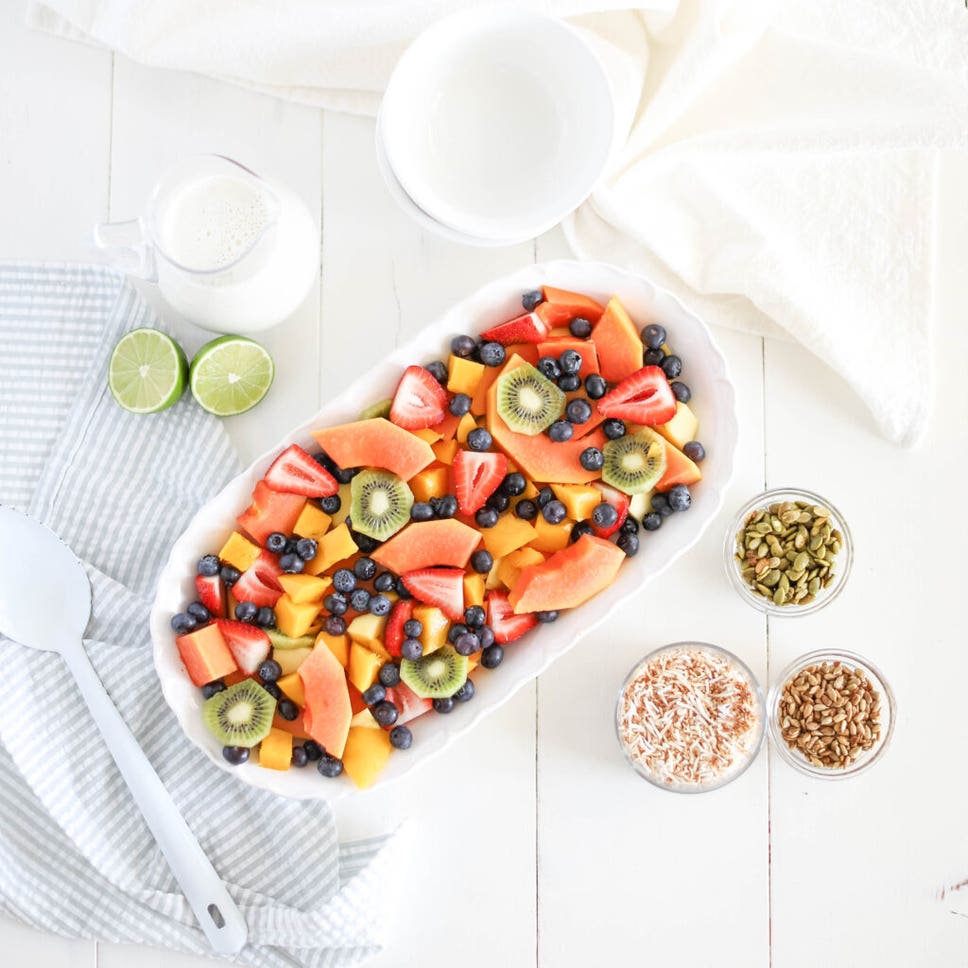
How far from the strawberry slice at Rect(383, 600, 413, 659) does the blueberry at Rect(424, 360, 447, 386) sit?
31cm

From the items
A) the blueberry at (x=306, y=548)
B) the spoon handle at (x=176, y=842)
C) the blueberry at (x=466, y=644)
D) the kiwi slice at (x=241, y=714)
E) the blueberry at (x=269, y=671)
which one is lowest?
the spoon handle at (x=176, y=842)

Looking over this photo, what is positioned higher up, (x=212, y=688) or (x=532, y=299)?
(x=532, y=299)

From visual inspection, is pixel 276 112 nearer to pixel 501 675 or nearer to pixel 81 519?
pixel 81 519

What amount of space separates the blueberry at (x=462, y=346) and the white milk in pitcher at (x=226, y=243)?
10.9 inches

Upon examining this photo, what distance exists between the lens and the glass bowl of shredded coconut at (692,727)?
5.39ft

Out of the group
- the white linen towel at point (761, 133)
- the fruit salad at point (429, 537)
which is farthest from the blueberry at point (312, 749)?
the white linen towel at point (761, 133)

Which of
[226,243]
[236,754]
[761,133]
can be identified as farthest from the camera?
[761,133]

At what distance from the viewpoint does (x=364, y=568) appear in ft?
4.98

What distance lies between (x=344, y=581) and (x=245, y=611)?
142 mm

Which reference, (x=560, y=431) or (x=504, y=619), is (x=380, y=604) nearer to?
(x=504, y=619)

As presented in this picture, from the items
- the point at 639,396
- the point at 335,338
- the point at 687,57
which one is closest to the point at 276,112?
the point at 335,338

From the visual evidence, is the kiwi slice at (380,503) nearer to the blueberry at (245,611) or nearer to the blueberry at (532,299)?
the blueberry at (245,611)

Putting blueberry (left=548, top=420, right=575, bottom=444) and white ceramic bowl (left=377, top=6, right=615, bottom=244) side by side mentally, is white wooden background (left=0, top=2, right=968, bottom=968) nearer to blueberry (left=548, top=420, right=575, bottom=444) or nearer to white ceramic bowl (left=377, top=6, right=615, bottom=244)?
white ceramic bowl (left=377, top=6, right=615, bottom=244)

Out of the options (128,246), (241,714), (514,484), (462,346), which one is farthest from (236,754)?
(128,246)
